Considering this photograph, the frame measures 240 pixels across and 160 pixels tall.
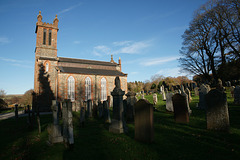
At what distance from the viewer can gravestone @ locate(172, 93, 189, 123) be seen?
7.28 meters

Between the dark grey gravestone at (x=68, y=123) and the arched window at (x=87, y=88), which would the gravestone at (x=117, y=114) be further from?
the arched window at (x=87, y=88)

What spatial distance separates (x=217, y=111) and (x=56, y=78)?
2375 cm

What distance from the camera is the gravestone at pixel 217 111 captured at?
539cm

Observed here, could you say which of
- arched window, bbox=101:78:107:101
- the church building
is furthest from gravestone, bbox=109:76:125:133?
arched window, bbox=101:78:107:101

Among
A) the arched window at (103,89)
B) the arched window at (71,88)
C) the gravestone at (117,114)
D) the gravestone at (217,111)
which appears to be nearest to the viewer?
the gravestone at (217,111)

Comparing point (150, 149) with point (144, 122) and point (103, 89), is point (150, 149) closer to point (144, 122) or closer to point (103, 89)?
point (144, 122)

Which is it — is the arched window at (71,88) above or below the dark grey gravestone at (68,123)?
above

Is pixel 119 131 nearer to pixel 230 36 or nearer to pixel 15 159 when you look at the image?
pixel 15 159

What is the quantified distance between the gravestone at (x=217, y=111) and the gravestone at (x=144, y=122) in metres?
2.93

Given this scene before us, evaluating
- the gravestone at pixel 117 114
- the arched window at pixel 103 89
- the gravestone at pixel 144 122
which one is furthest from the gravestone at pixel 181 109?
the arched window at pixel 103 89

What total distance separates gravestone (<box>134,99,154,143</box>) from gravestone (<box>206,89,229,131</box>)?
9.60 ft

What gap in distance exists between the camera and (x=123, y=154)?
3.96m

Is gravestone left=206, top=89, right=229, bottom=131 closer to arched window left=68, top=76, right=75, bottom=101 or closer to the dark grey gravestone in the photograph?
the dark grey gravestone

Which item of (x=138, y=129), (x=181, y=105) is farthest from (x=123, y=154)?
(x=181, y=105)
